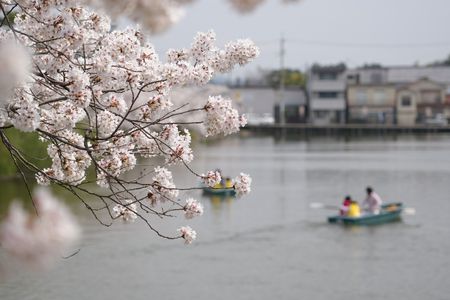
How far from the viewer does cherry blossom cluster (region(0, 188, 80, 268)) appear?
6.55 ft

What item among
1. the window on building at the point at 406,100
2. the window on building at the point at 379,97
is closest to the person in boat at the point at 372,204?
the window on building at the point at 406,100

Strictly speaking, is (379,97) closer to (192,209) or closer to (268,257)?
(268,257)

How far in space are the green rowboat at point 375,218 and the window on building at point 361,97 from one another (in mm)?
54090

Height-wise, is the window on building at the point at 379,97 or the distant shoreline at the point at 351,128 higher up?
the window on building at the point at 379,97

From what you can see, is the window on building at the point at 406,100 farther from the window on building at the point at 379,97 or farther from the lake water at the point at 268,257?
the lake water at the point at 268,257

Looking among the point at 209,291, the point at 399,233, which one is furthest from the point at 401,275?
the point at 399,233

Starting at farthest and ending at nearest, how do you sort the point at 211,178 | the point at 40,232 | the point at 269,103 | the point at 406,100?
the point at 269,103, the point at 406,100, the point at 211,178, the point at 40,232

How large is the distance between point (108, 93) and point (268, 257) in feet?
42.2

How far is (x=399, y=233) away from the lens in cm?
2056

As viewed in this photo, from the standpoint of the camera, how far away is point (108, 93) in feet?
14.9

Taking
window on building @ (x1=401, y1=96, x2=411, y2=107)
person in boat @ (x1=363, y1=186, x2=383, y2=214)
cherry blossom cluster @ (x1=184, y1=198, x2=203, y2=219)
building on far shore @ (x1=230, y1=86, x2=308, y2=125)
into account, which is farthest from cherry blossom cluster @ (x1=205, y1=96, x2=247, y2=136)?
building on far shore @ (x1=230, y1=86, x2=308, y2=125)

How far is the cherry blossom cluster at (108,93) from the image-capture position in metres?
3.90

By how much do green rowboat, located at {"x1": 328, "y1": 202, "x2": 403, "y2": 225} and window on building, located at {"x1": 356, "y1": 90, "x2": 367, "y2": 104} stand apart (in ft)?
177

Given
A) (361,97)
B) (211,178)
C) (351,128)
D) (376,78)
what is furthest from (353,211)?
(376,78)
